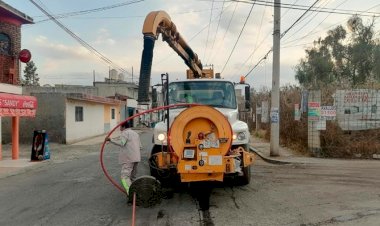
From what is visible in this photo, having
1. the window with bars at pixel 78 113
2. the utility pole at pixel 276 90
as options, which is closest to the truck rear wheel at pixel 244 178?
the utility pole at pixel 276 90

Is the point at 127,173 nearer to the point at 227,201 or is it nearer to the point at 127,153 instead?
the point at 127,153

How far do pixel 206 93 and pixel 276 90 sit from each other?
6.47 m

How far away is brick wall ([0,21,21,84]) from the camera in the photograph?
1826 centimetres

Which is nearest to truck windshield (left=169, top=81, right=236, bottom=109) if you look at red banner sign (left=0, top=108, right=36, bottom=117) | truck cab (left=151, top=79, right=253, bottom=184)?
truck cab (left=151, top=79, right=253, bottom=184)

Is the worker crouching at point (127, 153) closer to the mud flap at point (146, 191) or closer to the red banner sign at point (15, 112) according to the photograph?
the mud flap at point (146, 191)

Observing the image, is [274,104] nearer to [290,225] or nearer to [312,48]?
[290,225]

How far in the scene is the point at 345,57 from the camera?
1668 inches

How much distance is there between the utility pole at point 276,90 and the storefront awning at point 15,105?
985cm

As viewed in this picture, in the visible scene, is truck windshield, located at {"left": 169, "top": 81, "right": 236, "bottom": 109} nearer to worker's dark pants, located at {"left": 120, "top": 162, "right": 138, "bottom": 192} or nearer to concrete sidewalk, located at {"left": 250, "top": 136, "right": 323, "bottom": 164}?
worker's dark pants, located at {"left": 120, "top": 162, "right": 138, "bottom": 192}

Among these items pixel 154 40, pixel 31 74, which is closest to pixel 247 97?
pixel 154 40

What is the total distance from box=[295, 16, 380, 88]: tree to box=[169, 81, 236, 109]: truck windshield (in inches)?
1171

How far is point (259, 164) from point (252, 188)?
16.4 feet

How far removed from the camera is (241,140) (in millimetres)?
9227

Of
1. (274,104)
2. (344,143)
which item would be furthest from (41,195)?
(344,143)
